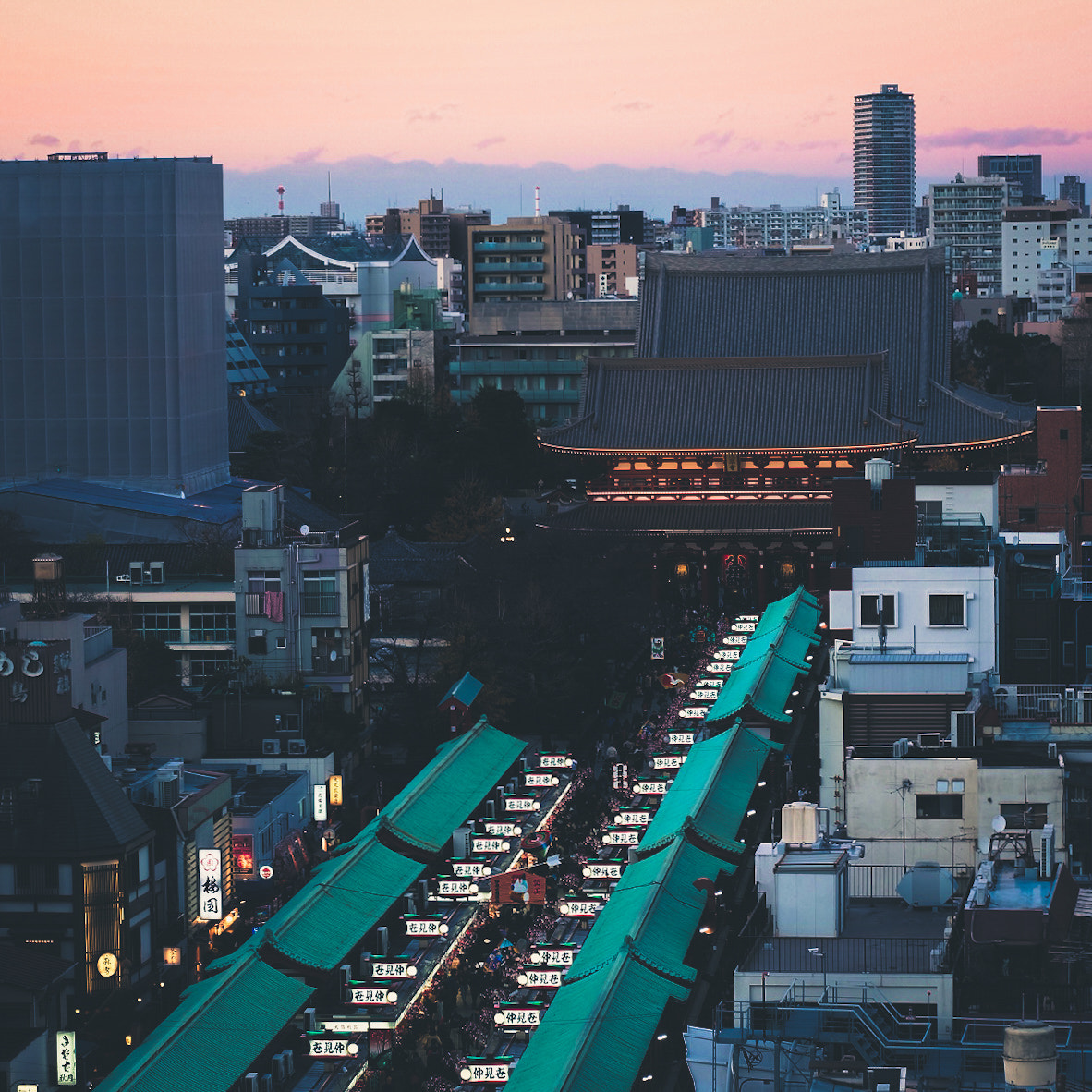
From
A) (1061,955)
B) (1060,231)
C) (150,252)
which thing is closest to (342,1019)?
(1061,955)

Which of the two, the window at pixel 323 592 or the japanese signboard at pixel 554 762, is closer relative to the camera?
the japanese signboard at pixel 554 762

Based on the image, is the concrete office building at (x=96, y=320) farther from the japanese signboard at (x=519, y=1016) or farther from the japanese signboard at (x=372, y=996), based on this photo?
the japanese signboard at (x=519, y=1016)

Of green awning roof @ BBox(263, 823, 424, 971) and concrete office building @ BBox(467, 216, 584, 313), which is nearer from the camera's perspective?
green awning roof @ BBox(263, 823, 424, 971)

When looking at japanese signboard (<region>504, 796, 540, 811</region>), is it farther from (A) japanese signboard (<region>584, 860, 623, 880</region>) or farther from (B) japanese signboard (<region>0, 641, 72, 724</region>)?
(B) japanese signboard (<region>0, 641, 72, 724</region>)

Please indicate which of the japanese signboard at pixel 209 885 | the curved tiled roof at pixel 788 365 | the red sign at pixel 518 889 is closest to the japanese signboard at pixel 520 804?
the red sign at pixel 518 889

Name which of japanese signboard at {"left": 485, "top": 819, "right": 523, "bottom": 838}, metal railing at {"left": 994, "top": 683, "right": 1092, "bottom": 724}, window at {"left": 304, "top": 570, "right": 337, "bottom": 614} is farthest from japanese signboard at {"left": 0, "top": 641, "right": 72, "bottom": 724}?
window at {"left": 304, "top": 570, "right": 337, "bottom": 614}

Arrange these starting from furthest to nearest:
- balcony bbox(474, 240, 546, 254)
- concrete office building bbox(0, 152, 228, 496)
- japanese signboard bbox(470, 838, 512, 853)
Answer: balcony bbox(474, 240, 546, 254) → concrete office building bbox(0, 152, 228, 496) → japanese signboard bbox(470, 838, 512, 853)

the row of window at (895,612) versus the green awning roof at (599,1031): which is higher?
the row of window at (895,612)
